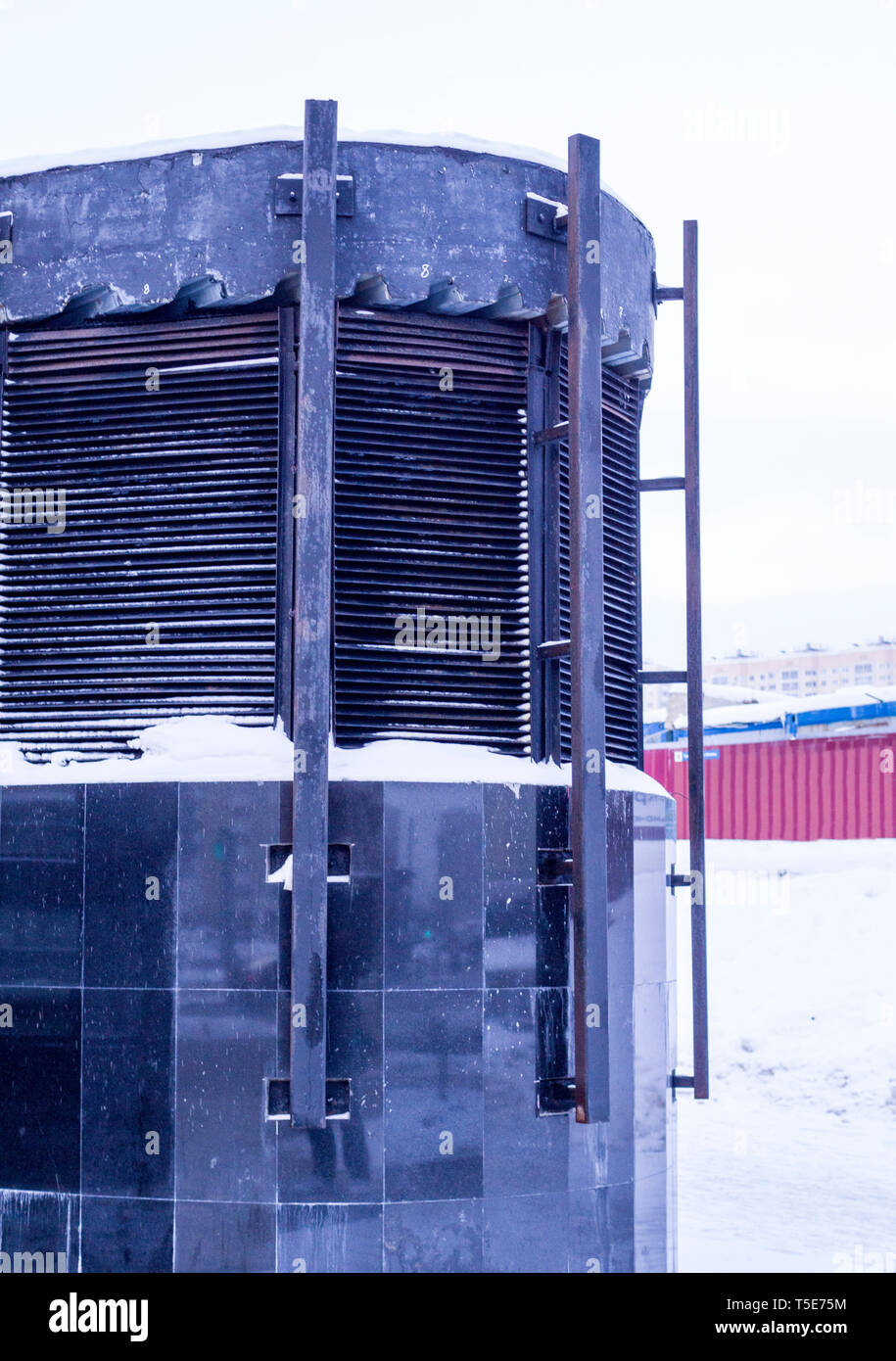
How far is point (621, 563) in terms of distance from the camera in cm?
1139

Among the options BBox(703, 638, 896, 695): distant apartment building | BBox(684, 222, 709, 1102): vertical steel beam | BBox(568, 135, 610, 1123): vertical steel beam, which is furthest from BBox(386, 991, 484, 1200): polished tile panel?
BBox(703, 638, 896, 695): distant apartment building

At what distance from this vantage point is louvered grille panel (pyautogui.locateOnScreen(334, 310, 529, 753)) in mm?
9711

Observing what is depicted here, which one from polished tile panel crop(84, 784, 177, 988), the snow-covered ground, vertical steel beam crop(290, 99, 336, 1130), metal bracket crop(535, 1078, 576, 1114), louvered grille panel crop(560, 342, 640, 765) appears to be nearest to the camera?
vertical steel beam crop(290, 99, 336, 1130)

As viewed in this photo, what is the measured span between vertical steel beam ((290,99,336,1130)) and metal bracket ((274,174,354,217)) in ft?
0.83

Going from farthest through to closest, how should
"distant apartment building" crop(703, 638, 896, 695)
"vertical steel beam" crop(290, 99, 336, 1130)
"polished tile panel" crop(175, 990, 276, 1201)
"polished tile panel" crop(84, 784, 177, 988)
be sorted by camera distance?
"distant apartment building" crop(703, 638, 896, 695), "polished tile panel" crop(84, 784, 177, 988), "polished tile panel" crop(175, 990, 276, 1201), "vertical steel beam" crop(290, 99, 336, 1130)

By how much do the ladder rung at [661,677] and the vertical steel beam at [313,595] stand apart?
3141mm

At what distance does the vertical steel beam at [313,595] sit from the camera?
8.88m

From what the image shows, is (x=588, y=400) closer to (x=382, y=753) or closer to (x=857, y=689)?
(x=382, y=753)

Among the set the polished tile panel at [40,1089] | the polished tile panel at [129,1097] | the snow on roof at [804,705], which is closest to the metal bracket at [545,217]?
the polished tile panel at [129,1097]

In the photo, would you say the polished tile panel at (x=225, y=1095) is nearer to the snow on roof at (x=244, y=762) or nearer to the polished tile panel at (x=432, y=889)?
the polished tile panel at (x=432, y=889)

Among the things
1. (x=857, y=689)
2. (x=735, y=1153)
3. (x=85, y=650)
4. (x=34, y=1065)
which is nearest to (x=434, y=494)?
(x=85, y=650)

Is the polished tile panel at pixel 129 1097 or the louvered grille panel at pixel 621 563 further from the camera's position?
the louvered grille panel at pixel 621 563

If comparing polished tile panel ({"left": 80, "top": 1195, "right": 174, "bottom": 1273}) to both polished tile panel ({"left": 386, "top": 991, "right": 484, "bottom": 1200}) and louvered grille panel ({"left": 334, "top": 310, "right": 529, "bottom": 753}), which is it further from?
louvered grille panel ({"left": 334, "top": 310, "right": 529, "bottom": 753})
